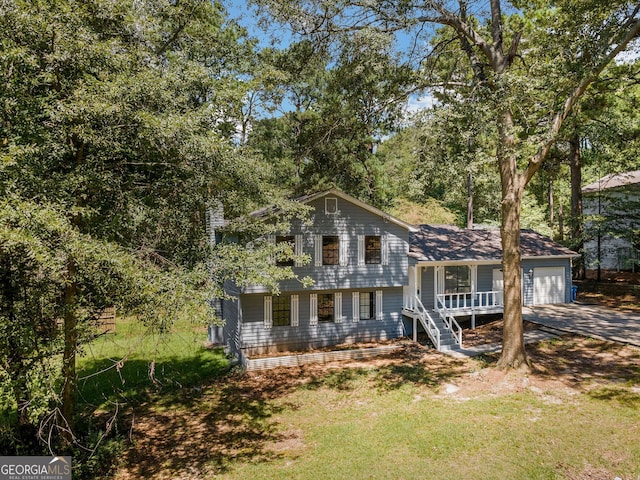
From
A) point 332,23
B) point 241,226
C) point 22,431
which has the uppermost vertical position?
point 332,23

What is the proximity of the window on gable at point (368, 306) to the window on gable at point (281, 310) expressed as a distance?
3.28 m

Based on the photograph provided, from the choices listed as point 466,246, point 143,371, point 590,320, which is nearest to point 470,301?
point 466,246

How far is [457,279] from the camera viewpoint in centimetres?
1922

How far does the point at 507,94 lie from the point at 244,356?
39.7 feet

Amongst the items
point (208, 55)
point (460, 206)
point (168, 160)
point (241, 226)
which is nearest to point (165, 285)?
point (168, 160)

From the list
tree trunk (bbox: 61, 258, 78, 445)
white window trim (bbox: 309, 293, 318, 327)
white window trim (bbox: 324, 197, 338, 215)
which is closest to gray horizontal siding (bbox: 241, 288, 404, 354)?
white window trim (bbox: 309, 293, 318, 327)

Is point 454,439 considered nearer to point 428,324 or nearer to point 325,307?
point 428,324

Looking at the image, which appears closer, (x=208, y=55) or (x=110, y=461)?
(x=110, y=461)

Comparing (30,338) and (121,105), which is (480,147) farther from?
(30,338)

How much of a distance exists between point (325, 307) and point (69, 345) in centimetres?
1052

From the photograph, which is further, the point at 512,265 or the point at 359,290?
the point at 359,290

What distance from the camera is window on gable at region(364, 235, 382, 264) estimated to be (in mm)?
17109

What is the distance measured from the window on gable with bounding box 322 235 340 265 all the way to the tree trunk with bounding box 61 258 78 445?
9.81 m

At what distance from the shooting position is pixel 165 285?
7430 millimetres
